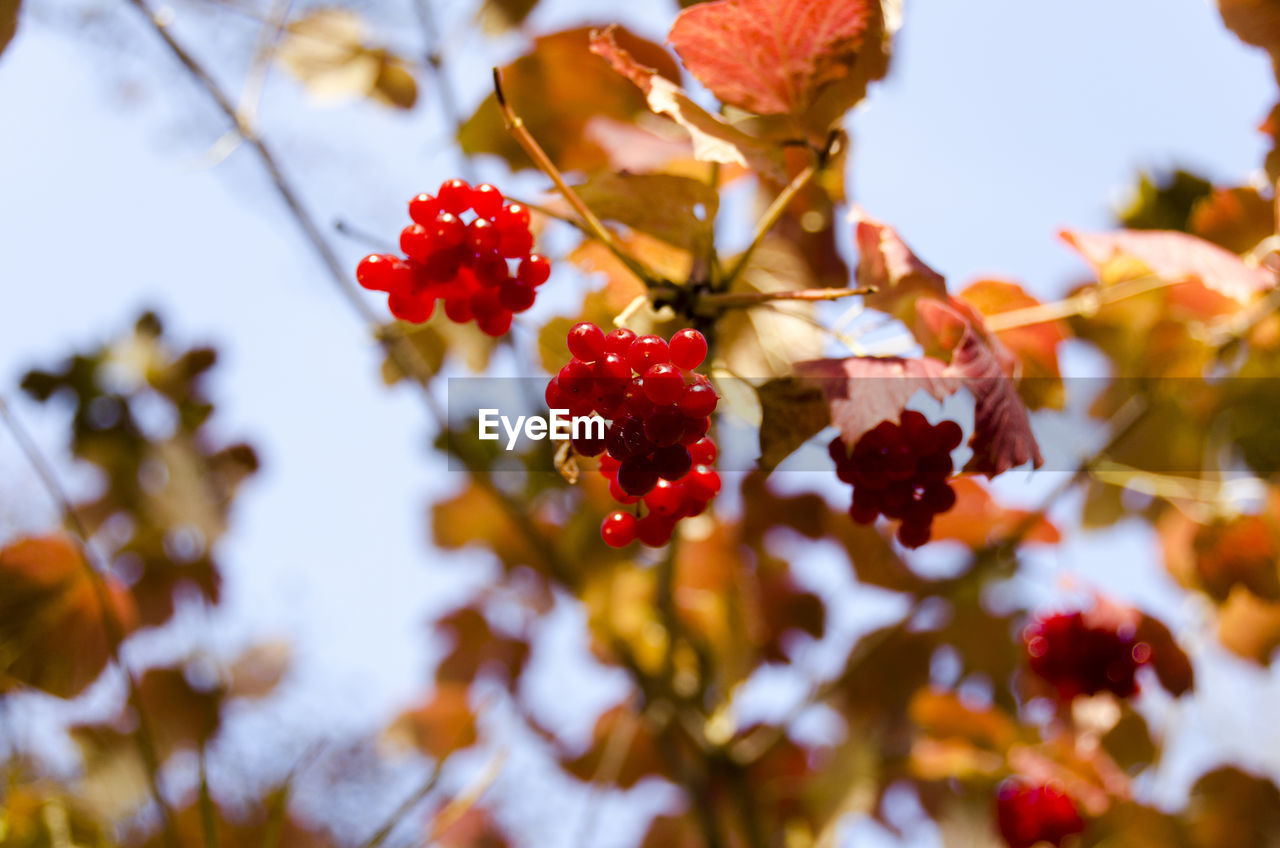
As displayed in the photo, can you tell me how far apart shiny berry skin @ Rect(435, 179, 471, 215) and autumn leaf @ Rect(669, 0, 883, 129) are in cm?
18

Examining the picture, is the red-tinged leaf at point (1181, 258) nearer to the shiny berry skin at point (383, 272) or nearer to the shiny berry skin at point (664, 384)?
the shiny berry skin at point (664, 384)

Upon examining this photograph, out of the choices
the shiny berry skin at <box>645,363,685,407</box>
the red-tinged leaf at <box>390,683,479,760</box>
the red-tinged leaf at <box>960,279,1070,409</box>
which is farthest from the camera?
the red-tinged leaf at <box>390,683,479,760</box>

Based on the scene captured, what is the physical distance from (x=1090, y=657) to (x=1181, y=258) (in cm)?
53

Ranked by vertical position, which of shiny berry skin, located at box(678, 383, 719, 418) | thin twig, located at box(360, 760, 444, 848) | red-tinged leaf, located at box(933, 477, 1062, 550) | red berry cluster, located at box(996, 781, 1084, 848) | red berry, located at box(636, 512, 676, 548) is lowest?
red berry cluster, located at box(996, 781, 1084, 848)

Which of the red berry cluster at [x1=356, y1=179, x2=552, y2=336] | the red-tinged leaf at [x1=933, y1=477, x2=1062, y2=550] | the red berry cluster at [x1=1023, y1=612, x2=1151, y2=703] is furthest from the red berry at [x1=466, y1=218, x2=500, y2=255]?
the red berry cluster at [x1=1023, y1=612, x2=1151, y2=703]

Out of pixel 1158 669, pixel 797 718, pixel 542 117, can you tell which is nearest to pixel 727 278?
pixel 542 117

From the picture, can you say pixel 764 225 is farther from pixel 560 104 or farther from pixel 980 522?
pixel 980 522

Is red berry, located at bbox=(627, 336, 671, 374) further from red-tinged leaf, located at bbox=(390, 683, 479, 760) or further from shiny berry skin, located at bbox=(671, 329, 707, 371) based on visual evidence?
red-tinged leaf, located at bbox=(390, 683, 479, 760)

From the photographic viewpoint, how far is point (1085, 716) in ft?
4.25

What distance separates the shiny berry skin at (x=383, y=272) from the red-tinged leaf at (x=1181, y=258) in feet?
1.84

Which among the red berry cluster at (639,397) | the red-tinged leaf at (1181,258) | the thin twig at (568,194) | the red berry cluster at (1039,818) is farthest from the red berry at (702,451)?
the red berry cluster at (1039,818)

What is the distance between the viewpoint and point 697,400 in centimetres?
52

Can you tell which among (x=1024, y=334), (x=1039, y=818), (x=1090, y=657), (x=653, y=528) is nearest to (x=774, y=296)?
(x=653, y=528)

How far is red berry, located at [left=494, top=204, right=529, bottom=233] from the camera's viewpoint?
2.07 ft
